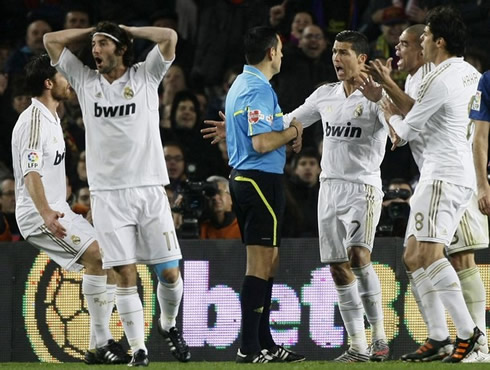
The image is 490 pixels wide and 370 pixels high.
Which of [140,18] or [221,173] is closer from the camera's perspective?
[221,173]

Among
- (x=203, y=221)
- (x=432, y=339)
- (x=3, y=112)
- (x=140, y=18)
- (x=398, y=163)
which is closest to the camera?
(x=432, y=339)

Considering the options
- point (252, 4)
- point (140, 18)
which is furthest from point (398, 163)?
point (140, 18)

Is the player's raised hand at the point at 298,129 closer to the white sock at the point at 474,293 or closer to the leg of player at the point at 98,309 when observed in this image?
the white sock at the point at 474,293

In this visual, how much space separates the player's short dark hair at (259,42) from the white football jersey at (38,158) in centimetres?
169

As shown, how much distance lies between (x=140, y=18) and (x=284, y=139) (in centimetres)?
672

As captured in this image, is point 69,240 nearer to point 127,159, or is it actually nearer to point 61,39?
point 127,159

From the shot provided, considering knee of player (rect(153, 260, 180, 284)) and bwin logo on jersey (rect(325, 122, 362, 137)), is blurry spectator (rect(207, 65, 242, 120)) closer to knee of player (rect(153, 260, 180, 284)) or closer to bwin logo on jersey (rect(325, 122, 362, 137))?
bwin logo on jersey (rect(325, 122, 362, 137))

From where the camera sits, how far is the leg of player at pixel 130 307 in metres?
9.18

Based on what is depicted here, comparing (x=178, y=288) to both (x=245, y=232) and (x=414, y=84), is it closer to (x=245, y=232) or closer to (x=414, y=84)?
(x=245, y=232)

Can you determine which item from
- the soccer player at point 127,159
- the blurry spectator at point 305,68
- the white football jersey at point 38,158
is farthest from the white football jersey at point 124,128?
the blurry spectator at point 305,68

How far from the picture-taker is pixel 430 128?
9.36m

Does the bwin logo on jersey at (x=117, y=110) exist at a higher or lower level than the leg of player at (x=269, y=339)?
higher

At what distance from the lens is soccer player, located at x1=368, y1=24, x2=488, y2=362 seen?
9.33 meters

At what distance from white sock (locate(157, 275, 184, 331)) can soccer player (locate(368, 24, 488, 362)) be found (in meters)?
1.66
